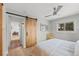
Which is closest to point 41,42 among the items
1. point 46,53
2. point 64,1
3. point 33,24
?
point 46,53

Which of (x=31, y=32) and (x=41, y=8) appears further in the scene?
(x=31, y=32)

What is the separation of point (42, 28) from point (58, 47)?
39 centimetres

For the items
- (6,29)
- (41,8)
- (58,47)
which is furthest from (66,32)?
(6,29)

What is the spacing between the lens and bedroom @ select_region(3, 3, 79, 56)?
4.60 ft

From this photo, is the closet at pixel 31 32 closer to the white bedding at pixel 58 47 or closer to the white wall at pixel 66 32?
the white bedding at pixel 58 47

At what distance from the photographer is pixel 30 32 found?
1.55 metres

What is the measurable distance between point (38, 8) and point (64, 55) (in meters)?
0.80

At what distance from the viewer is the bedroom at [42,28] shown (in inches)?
55.2

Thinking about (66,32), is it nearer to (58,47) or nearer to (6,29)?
(58,47)

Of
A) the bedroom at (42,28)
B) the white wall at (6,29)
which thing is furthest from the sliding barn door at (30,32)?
the white wall at (6,29)

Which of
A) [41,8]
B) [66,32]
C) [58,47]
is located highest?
[41,8]

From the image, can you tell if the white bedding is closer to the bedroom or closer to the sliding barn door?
the bedroom

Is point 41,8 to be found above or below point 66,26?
above

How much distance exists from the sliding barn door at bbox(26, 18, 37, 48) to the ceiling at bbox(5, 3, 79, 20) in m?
0.11
